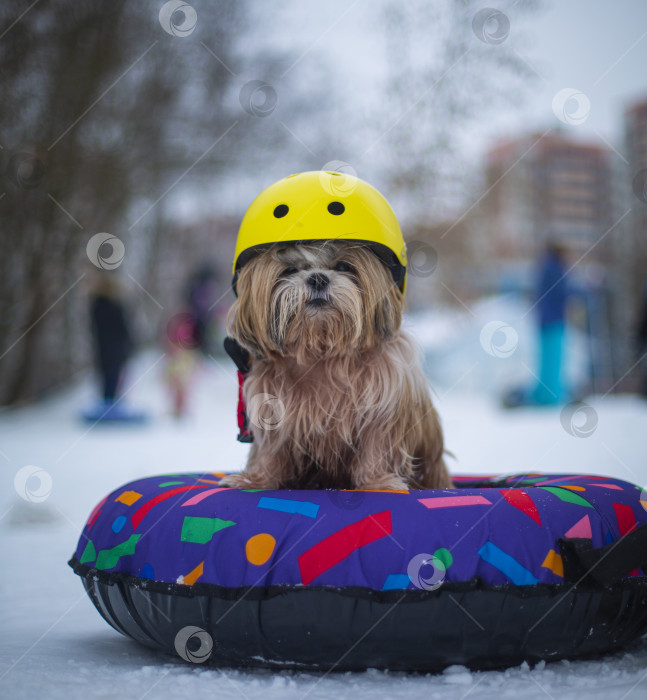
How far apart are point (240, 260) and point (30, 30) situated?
847cm

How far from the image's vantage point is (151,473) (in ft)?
20.4

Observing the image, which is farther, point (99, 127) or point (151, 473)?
point (99, 127)

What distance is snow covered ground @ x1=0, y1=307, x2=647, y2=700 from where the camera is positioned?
81.0 inches

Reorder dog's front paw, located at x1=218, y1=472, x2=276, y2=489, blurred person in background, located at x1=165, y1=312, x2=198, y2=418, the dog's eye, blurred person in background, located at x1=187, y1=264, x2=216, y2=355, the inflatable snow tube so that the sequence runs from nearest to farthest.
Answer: the inflatable snow tube → the dog's eye → dog's front paw, located at x1=218, y1=472, x2=276, y2=489 → blurred person in background, located at x1=165, y1=312, x2=198, y2=418 → blurred person in background, located at x1=187, y1=264, x2=216, y2=355

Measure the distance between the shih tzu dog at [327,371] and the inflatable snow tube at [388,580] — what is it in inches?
23.8

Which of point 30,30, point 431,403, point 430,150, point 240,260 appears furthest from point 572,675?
point 30,30

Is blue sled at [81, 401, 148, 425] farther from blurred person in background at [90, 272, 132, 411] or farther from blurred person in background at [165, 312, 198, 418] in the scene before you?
blurred person in background at [165, 312, 198, 418]

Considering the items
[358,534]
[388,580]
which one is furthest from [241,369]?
[388,580]

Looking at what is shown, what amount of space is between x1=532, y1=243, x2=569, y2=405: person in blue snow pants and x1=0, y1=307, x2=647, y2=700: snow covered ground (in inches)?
25.1

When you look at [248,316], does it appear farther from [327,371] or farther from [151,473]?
[151,473]

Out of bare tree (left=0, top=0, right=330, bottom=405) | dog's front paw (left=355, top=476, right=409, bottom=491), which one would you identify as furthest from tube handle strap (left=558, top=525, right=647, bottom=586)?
bare tree (left=0, top=0, right=330, bottom=405)

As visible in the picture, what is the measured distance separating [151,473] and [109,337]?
4.97m

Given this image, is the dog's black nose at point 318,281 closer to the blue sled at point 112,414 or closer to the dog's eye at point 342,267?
the dog's eye at point 342,267

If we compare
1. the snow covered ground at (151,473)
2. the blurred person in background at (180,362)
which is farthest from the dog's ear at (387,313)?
the blurred person in background at (180,362)
